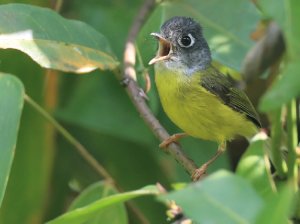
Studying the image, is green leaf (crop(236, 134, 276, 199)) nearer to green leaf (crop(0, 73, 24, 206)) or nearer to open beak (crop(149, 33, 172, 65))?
green leaf (crop(0, 73, 24, 206))

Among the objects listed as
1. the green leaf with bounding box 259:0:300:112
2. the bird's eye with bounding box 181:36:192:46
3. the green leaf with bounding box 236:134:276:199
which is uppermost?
the green leaf with bounding box 259:0:300:112

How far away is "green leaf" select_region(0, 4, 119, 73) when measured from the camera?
5.77 feet

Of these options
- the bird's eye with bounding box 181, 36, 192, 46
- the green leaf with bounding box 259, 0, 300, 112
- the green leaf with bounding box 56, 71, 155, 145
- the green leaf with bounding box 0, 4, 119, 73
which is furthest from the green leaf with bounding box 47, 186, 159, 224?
the bird's eye with bounding box 181, 36, 192, 46

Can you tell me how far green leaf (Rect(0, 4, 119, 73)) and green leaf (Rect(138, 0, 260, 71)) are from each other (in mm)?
346

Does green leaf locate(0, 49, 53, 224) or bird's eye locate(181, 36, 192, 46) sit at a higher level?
bird's eye locate(181, 36, 192, 46)

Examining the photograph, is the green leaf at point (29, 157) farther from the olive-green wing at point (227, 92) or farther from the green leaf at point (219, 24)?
the olive-green wing at point (227, 92)

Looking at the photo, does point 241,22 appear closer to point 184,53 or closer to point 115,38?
point 184,53

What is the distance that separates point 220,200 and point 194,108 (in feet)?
4.89

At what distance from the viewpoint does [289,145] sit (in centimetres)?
111

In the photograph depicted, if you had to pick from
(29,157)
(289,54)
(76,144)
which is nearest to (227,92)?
(76,144)

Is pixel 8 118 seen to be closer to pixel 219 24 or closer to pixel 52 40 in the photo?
pixel 52 40

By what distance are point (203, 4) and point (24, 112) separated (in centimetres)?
158

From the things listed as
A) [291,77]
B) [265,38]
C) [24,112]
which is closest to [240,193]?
[291,77]

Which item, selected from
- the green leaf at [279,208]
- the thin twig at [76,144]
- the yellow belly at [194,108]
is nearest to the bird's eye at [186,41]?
the yellow belly at [194,108]
